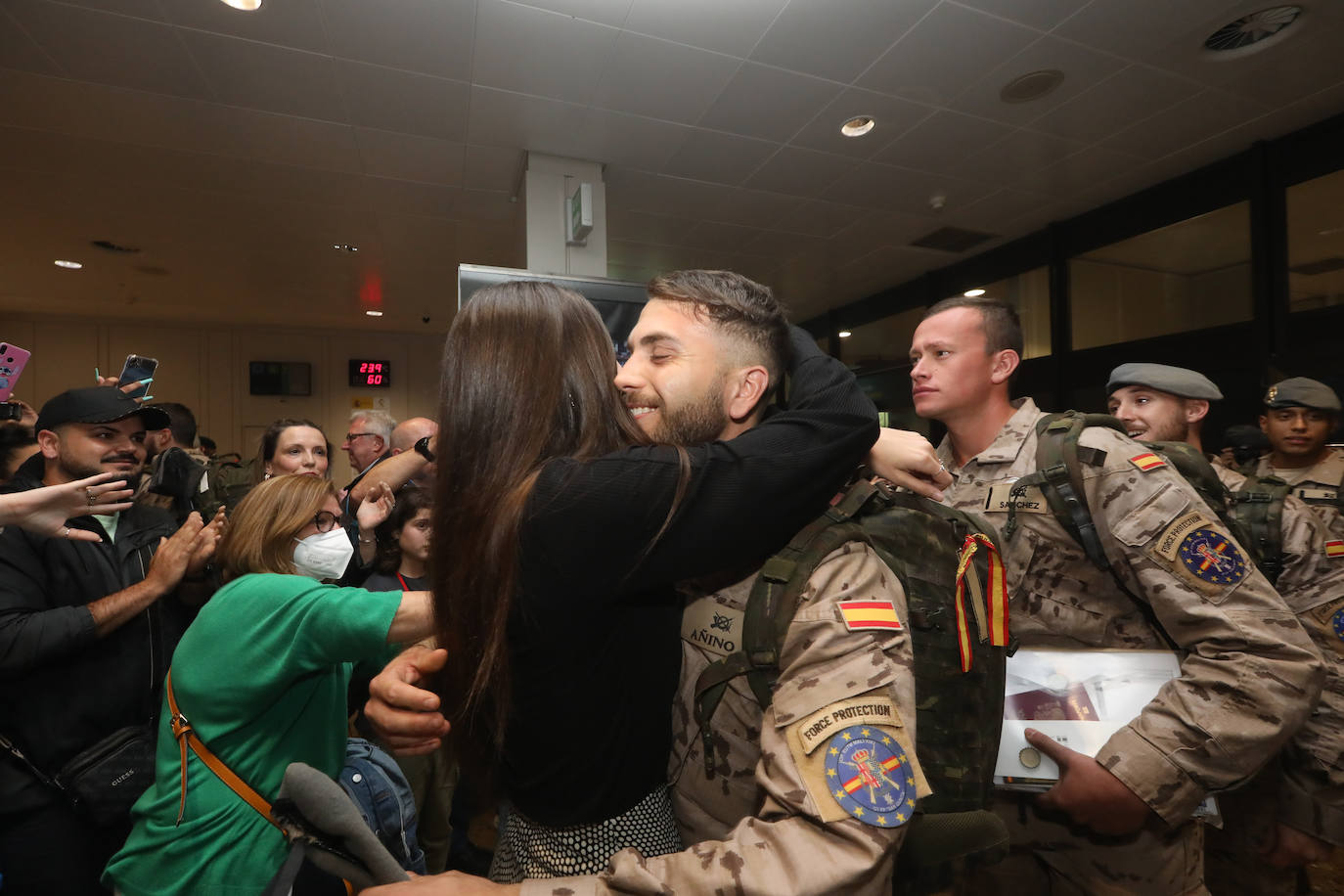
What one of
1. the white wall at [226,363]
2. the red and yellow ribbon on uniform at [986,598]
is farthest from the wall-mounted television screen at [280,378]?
the red and yellow ribbon on uniform at [986,598]

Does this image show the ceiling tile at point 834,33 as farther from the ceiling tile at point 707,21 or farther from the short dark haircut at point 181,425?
the short dark haircut at point 181,425

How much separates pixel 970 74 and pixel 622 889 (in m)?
4.04

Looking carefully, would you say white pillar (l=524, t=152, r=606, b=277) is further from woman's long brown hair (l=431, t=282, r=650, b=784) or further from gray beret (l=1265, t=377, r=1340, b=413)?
gray beret (l=1265, t=377, r=1340, b=413)

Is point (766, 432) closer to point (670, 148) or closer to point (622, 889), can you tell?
point (622, 889)

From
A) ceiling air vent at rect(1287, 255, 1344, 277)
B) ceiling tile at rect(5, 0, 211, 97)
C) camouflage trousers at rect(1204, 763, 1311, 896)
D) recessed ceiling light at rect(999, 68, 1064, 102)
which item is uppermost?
ceiling tile at rect(5, 0, 211, 97)

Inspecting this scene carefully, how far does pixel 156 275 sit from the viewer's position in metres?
6.86

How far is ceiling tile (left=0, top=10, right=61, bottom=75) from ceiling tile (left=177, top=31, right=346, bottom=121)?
716mm

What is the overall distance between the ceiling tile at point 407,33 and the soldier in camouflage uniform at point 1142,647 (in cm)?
299

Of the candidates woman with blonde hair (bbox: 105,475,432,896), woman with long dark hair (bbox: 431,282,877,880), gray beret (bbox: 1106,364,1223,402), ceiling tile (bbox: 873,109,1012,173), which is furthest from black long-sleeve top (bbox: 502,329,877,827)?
ceiling tile (bbox: 873,109,1012,173)

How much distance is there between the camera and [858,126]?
387cm

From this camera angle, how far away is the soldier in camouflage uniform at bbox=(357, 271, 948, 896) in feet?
2.34

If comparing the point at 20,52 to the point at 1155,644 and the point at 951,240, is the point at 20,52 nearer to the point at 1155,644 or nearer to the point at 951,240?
the point at 1155,644

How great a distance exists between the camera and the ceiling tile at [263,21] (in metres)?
2.78

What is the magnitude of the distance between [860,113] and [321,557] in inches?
146
